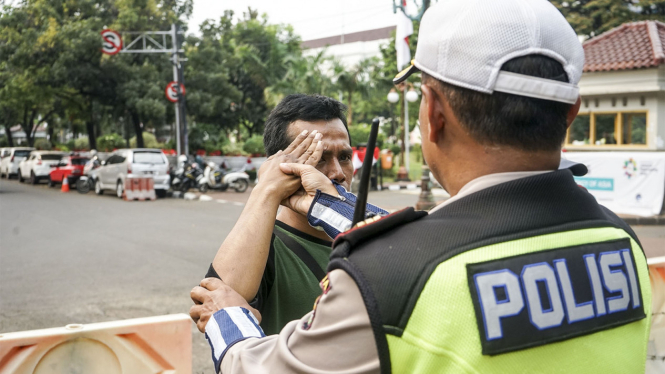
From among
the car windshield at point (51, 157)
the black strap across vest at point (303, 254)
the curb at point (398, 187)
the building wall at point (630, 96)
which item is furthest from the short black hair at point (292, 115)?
the car windshield at point (51, 157)

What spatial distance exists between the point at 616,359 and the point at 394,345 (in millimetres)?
468

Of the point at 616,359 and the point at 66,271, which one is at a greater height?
the point at 616,359

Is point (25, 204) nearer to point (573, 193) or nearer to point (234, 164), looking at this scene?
point (234, 164)

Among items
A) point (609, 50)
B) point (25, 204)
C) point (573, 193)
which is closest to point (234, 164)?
point (25, 204)

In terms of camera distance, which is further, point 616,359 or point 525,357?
point 616,359

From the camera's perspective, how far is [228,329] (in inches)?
57.4

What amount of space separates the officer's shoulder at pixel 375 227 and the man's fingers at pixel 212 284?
0.53 metres

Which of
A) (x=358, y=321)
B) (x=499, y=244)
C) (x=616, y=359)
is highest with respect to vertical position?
(x=499, y=244)

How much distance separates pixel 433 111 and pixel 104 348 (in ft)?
7.11

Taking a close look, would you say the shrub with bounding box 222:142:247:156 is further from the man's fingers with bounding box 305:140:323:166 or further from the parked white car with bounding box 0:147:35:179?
the man's fingers with bounding box 305:140:323:166

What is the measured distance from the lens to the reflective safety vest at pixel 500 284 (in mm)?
1108

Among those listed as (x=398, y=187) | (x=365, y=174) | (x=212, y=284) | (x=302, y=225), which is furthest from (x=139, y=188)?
(x=365, y=174)

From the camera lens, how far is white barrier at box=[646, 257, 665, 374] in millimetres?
3977

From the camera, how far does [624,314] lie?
1.26 metres
